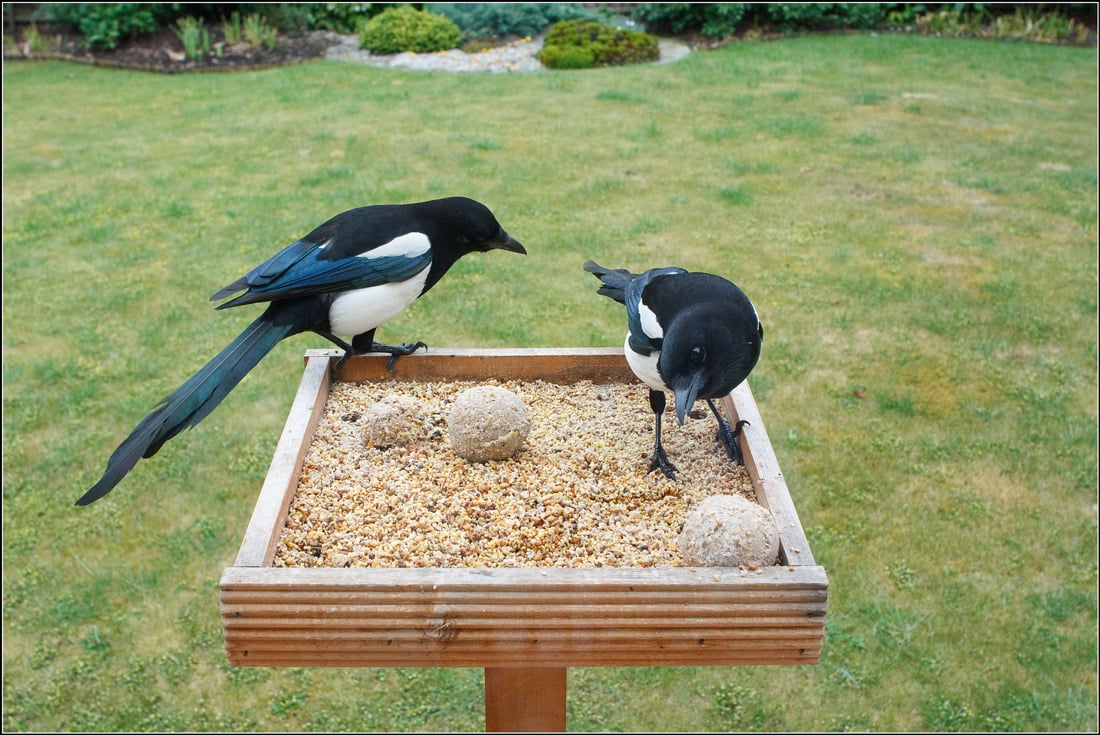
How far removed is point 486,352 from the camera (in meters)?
2.57

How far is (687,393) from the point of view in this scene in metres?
1.83

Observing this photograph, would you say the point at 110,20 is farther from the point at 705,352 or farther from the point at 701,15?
the point at 705,352

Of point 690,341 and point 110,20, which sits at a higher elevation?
point 690,341

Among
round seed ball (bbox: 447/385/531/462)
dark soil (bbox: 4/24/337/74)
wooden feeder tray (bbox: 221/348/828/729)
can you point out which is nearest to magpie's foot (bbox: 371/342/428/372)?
round seed ball (bbox: 447/385/531/462)

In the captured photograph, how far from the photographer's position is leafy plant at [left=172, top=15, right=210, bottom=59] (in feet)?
36.9

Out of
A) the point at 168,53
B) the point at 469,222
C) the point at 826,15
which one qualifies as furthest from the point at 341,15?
the point at 469,222

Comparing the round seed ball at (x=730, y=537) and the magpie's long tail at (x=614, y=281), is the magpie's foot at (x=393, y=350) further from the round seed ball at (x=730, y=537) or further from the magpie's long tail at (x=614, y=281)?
the round seed ball at (x=730, y=537)

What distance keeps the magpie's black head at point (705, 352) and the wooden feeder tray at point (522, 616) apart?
0.38m

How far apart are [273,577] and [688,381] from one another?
0.82m

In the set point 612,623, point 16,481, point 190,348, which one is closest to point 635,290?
point 612,623

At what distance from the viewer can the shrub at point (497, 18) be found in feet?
39.8

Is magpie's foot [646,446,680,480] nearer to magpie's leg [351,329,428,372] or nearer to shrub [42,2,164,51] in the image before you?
magpie's leg [351,329,428,372]

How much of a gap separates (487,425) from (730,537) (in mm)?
651

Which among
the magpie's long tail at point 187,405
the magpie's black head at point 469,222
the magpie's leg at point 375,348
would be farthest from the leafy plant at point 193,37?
the magpie's long tail at point 187,405
